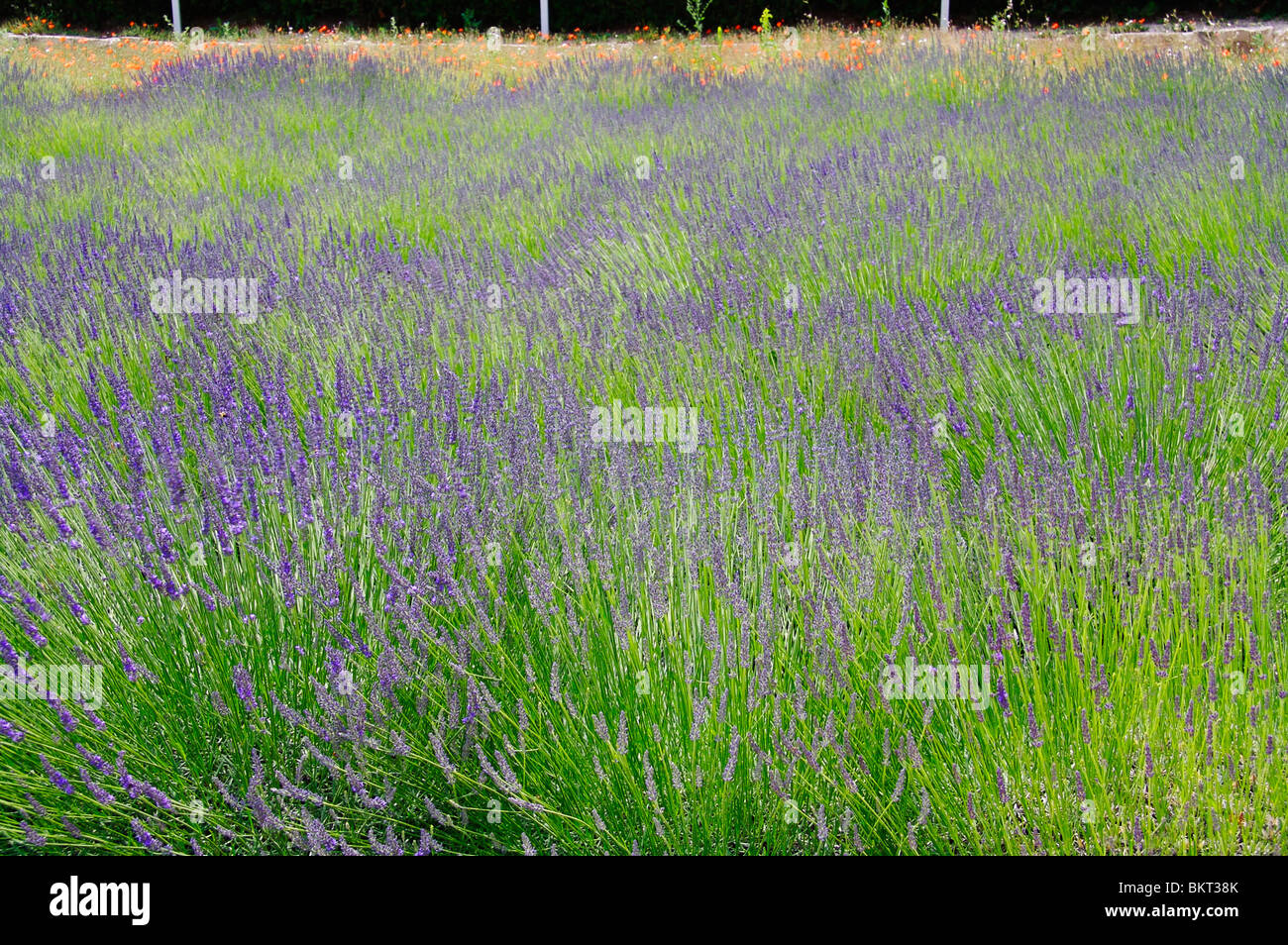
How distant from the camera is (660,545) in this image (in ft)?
5.61

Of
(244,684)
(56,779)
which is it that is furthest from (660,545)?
(56,779)

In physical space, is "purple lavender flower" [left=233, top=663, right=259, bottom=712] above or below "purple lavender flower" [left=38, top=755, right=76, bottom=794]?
above

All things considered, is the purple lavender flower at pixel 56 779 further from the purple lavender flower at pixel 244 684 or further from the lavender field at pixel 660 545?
the purple lavender flower at pixel 244 684

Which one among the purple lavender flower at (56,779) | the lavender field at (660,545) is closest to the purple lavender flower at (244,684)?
the lavender field at (660,545)

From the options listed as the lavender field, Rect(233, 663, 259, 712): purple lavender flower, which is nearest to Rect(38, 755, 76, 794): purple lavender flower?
the lavender field

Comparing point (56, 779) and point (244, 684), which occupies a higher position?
point (244, 684)

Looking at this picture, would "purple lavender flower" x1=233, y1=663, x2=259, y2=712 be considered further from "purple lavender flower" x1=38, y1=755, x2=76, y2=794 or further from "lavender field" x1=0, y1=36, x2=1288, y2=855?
"purple lavender flower" x1=38, y1=755, x2=76, y2=794

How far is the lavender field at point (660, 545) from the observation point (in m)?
1.45

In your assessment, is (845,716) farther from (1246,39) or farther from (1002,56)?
(1246,39)

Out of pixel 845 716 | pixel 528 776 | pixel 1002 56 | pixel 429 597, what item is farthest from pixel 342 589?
pixel 1002 56

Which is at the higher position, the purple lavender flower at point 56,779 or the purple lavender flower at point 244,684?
the purple lavender flower at point 244,684

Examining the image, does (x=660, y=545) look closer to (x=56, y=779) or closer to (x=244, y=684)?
(x=244, y=684)

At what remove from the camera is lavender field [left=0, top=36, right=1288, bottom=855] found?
4.76 ft

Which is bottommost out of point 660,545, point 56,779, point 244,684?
Answer: point 56,779
